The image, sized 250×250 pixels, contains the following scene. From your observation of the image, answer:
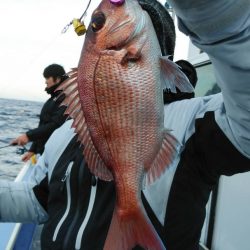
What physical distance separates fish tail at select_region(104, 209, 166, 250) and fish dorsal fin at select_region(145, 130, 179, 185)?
0.10 m

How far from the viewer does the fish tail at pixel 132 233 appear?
1040 mm

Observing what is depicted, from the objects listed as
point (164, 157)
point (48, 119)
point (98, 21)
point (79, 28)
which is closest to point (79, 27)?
point (79, 28)

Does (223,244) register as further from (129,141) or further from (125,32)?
(125,32)

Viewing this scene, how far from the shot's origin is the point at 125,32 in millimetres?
999

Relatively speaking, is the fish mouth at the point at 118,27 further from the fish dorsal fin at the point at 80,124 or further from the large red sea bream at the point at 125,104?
the fish dorsal fin at the point at 80,124

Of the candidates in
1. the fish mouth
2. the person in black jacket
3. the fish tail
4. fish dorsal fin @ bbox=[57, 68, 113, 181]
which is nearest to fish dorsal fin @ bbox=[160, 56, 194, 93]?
the fish mouth

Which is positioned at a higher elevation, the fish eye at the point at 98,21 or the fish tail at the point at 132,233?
the fish eye at the point at 98,21

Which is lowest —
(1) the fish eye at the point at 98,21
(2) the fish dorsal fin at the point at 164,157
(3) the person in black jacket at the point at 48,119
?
(3) the person in black jacket at the point at 48,119

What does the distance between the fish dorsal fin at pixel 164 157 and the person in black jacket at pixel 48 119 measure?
3583 millimetres

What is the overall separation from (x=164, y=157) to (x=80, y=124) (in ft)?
0.80

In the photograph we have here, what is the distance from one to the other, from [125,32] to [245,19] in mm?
317

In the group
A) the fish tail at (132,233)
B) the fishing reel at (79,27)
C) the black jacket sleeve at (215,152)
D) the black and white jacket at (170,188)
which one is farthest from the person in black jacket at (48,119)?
the fish tail at (132,233)

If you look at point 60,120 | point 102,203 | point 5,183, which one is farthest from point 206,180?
point 60,120

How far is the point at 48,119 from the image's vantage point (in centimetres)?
521
